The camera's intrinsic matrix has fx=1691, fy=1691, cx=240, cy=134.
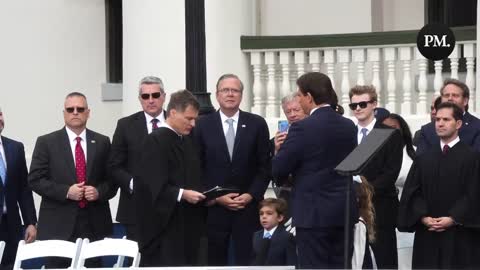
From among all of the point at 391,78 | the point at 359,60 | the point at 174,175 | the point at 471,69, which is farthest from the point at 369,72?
the point at 174,175

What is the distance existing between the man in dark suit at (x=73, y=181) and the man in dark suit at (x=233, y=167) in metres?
1.00

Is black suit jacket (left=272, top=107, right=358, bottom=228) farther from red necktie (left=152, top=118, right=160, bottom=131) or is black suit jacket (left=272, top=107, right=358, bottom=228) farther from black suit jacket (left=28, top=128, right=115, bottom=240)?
black suit jacket (left=28, top=128, right=115, bottom=240)

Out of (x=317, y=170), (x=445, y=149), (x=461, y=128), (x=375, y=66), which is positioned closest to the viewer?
(x=317, y=170)

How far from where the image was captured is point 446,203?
14.3m

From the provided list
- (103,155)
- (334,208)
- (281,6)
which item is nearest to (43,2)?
(281,6)

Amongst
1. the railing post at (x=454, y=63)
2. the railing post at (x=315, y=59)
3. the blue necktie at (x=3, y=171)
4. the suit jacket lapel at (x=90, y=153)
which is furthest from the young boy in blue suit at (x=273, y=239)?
the railing post at (x=315, y=59)

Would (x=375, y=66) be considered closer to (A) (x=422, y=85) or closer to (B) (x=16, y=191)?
(A) (x=422, y=85)

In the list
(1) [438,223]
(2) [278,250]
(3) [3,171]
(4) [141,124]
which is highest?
(4) [141,124]

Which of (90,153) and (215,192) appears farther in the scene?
(90,153)

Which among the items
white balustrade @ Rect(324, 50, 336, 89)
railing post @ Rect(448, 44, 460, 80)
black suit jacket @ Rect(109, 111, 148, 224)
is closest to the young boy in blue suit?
black suit jacket @ Rect(109, 111, 148, 224)

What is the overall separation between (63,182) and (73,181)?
0.09m

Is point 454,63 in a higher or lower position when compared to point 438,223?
higher

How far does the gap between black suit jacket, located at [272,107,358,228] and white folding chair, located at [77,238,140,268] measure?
61.4 inches

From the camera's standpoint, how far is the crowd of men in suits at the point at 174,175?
1432 cm
